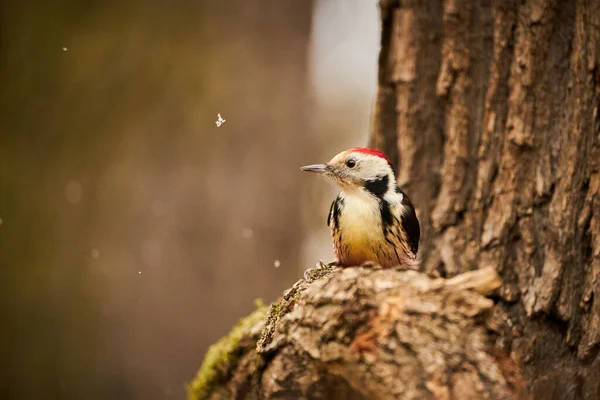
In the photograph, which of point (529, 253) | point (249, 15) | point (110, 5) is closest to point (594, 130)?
point (529, 253)

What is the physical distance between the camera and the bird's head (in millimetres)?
2275

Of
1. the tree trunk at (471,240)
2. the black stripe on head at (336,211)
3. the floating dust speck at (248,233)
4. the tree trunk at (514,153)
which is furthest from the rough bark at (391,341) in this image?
the floating dust speck at (248,233)

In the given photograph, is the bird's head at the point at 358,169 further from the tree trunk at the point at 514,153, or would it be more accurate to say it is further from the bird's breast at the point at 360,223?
the tree trunk at the point at 514,153

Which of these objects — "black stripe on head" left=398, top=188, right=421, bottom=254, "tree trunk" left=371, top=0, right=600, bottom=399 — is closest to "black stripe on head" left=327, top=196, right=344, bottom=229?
"black stripe on head" left=398, top=188, right=421, bottom=254

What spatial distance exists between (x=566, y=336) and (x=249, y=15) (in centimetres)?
Result: 304

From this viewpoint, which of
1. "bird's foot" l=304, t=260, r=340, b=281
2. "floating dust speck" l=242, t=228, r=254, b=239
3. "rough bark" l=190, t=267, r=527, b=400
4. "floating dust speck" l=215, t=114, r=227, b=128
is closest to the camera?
"rough bark" l=190, t=267, r=527, b=400

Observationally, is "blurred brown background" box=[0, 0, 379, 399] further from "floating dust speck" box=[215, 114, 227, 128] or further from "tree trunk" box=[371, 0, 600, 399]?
"tree trunk" box=[371, 0, 600, 399]

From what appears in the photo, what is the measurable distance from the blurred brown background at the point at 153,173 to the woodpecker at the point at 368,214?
4.09 ft

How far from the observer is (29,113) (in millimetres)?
5305

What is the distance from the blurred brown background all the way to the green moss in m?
1.10

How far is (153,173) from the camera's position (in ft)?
15.6

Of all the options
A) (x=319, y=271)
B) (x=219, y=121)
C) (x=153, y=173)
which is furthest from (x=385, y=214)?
(x=153, y=173)

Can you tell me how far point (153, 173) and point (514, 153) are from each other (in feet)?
9.84

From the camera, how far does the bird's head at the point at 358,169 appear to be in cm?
228
